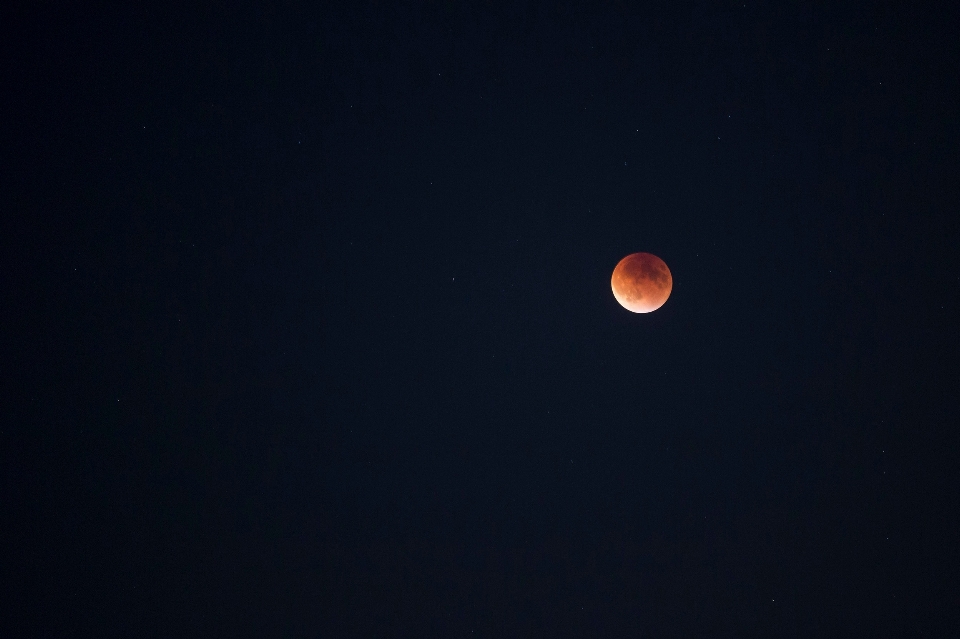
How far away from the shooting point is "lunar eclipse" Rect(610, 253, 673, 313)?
16.1 ft

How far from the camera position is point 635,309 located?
4.91 metres

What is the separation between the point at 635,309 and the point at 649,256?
0.82 metres

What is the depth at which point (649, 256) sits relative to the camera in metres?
5.07

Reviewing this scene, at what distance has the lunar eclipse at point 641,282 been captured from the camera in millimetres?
4898

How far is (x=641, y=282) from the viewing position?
16.0ft

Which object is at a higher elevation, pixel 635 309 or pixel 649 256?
pixel 649 256
